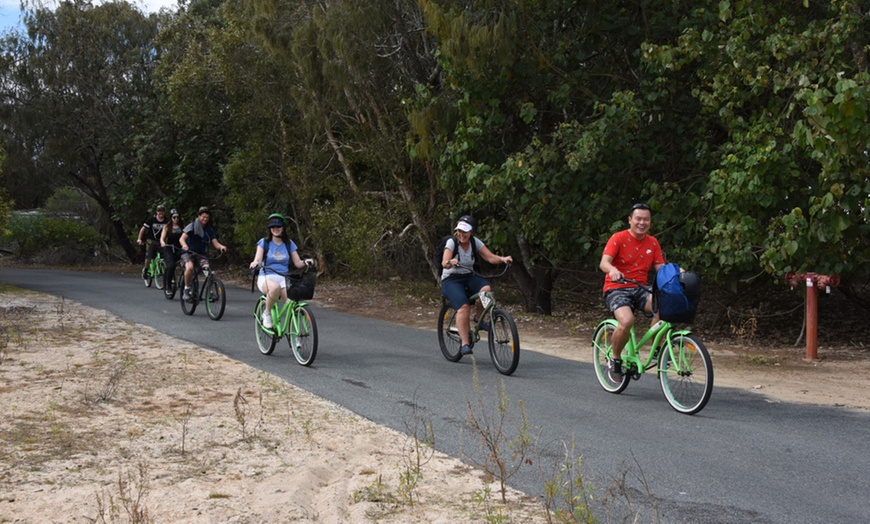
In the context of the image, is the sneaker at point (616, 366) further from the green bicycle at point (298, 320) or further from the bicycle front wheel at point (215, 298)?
the bicycle front wheel at point (215, 298)

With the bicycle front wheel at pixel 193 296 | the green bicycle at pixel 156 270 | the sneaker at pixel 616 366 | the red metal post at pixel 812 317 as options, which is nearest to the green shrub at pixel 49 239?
the green bicycle at pixel 156 270

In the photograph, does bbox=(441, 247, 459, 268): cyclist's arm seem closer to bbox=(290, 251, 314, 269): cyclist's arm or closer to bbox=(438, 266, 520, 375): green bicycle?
bbox=(438, 266, 520, 375): green bicycle

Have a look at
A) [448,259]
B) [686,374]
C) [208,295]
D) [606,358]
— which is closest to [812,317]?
[606,358]

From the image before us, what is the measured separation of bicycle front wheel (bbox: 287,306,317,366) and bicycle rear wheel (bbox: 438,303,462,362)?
5.32 ft

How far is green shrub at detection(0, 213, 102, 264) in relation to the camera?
146 ft

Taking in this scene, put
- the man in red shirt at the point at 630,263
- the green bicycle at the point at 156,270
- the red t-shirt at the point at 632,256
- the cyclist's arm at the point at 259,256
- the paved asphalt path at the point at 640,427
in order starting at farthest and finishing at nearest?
1. the green bicycle at the point at 156,270
2. the cyclist's arm at the point at 259,256
3. the red t-shirt at the point at 632,256
4. the man in red shirt at the point at 630,263
5. the paved asphalt path at the point at 640,427

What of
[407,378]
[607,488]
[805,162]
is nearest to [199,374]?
[407,378]

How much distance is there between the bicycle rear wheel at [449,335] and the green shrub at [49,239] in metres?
36.7

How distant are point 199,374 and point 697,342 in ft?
18.1

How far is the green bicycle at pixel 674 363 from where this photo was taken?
7984 mm

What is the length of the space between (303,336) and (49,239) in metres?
39.2

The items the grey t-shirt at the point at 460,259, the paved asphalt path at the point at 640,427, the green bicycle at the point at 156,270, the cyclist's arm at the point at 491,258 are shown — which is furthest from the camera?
the green bicycle at the point at 156,270

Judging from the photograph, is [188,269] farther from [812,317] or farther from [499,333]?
[812,317]

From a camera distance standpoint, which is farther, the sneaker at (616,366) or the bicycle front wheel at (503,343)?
the bicycle front wheel at (503,343)
